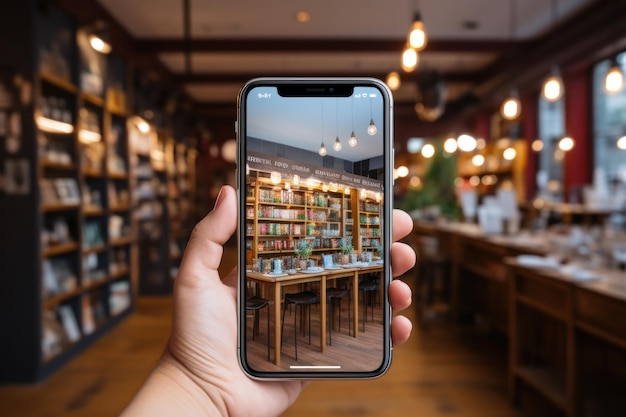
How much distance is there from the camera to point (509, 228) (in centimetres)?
500

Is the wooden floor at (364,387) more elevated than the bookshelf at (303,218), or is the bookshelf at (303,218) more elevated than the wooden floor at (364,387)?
the bookshelf at (303,218)

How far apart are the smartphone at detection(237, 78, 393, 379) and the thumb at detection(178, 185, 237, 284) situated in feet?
0.09

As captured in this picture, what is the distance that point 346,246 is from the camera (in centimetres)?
98

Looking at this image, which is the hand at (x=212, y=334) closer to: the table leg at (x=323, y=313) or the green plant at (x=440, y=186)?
the table leg at (x=323, y=313)

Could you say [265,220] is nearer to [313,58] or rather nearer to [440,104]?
[440,104]

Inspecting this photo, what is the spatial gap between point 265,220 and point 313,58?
296 inches

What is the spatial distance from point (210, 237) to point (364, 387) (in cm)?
273

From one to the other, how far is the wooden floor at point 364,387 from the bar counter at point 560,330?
0.27m

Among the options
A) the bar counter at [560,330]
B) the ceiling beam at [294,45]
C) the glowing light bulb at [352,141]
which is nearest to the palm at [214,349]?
the glowing light bulb at [352,141]

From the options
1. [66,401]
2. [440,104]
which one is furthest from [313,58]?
[66,401]

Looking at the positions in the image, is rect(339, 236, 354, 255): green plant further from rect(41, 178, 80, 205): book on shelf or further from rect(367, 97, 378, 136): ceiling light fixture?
rect(41, 178, 80, 205): book on shelf

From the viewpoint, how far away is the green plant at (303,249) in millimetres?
967

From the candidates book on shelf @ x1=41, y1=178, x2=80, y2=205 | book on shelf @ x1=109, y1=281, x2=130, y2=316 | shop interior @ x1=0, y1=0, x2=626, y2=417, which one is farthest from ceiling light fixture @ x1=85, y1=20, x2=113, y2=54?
book on shelf @ x1=109, y1=281, x2=130, y2=316

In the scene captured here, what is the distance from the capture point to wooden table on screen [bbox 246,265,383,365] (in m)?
0.96
